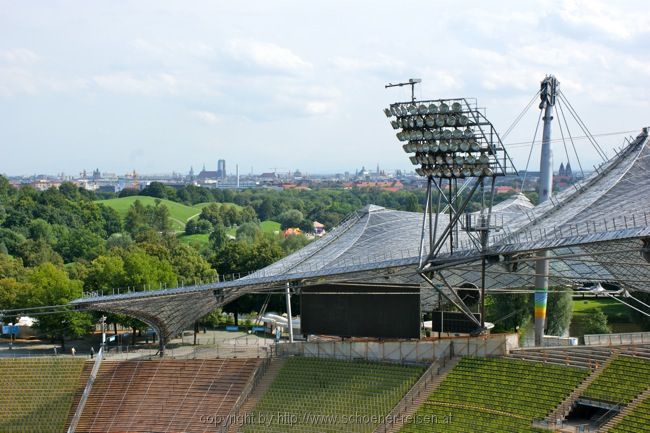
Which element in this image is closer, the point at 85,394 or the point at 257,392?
the point at 257,392

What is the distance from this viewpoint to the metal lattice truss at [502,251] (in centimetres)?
4203

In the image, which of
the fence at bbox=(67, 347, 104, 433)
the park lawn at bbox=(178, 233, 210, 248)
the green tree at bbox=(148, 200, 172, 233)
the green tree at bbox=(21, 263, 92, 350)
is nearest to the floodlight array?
the fence at bbox=(67, 347, 104, 433)

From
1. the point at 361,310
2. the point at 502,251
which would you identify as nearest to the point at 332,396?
the point at 361,310

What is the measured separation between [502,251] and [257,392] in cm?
Result: 1701

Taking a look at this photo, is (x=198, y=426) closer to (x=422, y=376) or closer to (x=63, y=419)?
(x=63, y=419)

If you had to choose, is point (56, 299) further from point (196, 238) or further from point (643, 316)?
point (196, 238)

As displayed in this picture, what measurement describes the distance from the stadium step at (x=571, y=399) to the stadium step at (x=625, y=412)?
6.66ft

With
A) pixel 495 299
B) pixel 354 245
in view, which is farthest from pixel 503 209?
pixel 354 245

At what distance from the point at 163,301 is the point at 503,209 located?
2747cm

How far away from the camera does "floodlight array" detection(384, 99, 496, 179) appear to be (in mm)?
42781

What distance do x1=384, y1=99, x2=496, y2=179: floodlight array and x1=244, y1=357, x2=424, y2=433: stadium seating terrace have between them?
11.4 metres

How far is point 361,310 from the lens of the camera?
5438 centimetres

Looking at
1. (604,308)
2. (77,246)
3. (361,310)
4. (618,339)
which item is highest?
(361,310)

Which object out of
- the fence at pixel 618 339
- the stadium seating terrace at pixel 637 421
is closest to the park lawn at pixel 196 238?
the fence at pixel 618 339
